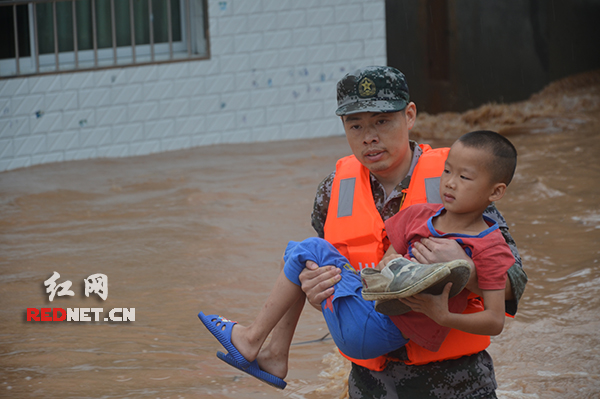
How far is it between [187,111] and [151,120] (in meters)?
0.45

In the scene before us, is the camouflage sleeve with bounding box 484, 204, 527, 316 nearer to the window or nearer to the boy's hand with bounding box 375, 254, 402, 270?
the boy's hand with bounding box 375, 254, 402, 270

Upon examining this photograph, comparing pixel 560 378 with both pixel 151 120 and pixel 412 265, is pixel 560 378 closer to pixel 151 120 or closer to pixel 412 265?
pixel 412 265

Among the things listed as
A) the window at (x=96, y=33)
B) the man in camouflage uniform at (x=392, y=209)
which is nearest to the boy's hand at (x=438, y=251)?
the man in camouflage uniform at (x=392, y=209)

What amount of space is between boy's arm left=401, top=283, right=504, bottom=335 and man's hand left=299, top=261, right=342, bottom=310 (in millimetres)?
302

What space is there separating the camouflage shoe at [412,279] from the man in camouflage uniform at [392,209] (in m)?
0.09

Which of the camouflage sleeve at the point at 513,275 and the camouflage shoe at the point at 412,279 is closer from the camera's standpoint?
the camouflage shoe at the point at 412,279

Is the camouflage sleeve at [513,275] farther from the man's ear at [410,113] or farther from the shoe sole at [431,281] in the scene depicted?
the man's ear at [410,113]

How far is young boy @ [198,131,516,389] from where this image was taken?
1.95 m

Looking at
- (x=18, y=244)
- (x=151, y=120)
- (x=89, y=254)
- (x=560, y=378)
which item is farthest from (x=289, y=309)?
(x=151, y=120)

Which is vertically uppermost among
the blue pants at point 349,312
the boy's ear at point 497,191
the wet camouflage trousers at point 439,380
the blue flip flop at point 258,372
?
the boy's ear at point 497,191

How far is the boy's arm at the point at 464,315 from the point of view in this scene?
1.95m

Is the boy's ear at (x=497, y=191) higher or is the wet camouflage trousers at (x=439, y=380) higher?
the boy's ear at (x=497, y=191)

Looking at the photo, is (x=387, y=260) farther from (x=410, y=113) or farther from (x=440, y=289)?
(x=410, y=113)

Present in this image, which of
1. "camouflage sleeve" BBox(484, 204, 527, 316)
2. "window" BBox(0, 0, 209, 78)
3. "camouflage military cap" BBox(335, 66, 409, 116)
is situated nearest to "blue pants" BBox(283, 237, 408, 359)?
"camouflage sleeve" BBox(484, 204, 527, 316)
